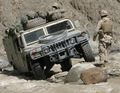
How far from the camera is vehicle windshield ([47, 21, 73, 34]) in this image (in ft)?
51.0

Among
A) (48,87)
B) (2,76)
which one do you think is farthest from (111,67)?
(2,76)

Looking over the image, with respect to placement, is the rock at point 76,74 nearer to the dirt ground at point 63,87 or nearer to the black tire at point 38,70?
the dirt ground at point 63,87

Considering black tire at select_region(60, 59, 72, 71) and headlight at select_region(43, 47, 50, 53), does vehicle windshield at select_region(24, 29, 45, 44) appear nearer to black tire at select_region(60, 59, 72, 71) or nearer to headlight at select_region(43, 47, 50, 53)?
headlight at select_region(43, 47, 50, 53)

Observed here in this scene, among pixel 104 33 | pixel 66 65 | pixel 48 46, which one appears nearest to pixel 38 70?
pixel 48 46

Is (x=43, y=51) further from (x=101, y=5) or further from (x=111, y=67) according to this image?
(x=101, y=5)

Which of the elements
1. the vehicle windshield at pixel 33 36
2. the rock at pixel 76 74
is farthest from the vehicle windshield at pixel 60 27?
the rock at pixel 76 74

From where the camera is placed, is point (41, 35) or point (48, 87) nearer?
point (48, 87)

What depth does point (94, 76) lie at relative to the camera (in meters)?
11.9

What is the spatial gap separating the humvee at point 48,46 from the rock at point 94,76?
268cm

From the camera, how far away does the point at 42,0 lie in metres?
32.1

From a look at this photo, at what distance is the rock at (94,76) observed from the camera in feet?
39.2

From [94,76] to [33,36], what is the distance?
4027 mm

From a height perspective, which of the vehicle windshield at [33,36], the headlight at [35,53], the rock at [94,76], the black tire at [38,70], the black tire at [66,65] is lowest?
the black tire at [66,65]

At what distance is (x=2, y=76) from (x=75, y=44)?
3.52m
